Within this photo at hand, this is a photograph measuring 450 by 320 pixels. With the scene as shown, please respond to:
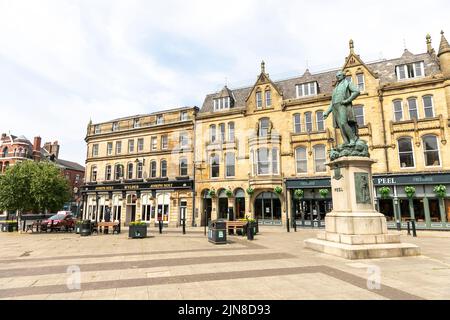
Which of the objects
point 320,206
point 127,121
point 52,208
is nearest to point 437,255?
point 320,206

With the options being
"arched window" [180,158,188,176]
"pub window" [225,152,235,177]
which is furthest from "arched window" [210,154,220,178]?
"arched window" [180,158,188,176]

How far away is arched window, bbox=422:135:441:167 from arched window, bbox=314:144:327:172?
27.2 ft

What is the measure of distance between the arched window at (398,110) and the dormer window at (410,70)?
8.51 ft

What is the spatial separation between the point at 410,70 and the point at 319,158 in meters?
11.6

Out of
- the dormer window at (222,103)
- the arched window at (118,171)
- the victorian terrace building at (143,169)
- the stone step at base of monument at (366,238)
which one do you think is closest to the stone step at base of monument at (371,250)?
the stone step at base of monument at (366,238)

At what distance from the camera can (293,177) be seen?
27.1 metres

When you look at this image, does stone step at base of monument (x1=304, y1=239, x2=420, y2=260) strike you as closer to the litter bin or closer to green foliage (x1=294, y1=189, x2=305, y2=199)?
the litter bin

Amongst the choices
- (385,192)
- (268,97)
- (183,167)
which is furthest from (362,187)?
(183,167)

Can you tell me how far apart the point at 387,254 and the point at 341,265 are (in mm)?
2606

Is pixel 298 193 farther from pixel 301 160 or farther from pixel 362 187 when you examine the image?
pixel 362 187

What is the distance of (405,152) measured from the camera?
2389cm

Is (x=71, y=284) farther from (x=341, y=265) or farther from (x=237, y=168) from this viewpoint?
(x=237, y=168)
